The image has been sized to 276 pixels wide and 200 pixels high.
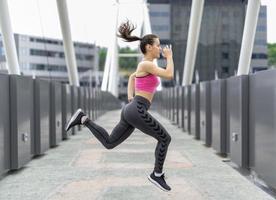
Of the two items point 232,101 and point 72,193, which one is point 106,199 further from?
point 232,101

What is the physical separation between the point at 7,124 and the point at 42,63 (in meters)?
32.8

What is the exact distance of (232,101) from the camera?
34.4ft

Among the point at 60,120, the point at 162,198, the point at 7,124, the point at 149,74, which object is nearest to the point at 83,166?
the point at 7,124

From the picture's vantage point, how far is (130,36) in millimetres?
6648

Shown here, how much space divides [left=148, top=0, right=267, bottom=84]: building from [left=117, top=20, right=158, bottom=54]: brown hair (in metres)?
22.3

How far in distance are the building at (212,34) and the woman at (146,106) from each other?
73.4ft

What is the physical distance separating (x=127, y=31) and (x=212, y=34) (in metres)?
48.6

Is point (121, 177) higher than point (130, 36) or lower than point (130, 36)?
lower

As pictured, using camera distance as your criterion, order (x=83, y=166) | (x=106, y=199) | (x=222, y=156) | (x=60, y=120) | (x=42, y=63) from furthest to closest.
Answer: (x=42, y=63), (x=60, y=120), (x=222, y=156), (x=83, y=166), (x=106, y=199)

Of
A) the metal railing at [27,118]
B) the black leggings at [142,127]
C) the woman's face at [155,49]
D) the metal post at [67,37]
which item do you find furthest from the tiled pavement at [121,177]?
the metal post at [67,37]

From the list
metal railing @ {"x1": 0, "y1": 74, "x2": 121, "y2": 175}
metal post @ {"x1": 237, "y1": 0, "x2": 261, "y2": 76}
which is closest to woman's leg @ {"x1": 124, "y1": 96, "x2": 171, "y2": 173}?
metal railing @ {"x1": 0, "y1": 74, "x2": 121, "y2": 175}

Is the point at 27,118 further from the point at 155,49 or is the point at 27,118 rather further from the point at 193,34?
the point at 193,34

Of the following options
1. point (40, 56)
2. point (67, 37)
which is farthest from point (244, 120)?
point (40, 56)

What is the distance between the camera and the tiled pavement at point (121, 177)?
23.6 feet
